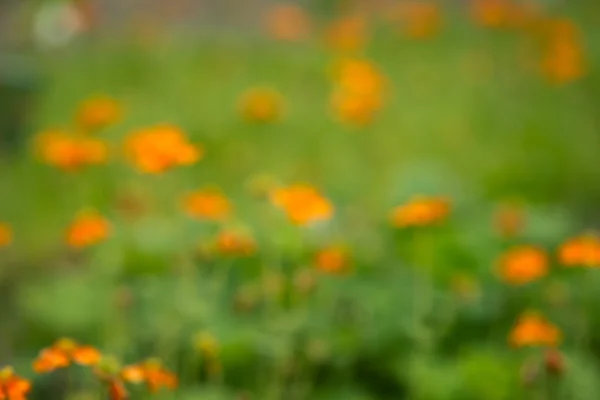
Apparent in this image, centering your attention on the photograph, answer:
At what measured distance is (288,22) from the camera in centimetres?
378

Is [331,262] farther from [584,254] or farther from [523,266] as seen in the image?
[584,254]

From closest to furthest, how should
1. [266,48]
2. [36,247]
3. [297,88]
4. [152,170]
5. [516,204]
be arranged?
[152,170] < [516,204] < [36,247] < [297,88] < [266,48]

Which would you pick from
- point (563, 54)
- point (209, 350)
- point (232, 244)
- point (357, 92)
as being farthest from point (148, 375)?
point (563, 54)

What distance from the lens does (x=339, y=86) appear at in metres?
3.32

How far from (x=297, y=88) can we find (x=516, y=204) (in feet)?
3.62

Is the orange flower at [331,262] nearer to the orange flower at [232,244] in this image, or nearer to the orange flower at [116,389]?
the orange flower at [232,244]

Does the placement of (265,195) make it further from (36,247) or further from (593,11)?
(593,11)

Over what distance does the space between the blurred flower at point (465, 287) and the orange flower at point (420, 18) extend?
5.63 ft

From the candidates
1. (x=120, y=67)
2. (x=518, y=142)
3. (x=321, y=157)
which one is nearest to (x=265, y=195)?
(x=321, y=157)

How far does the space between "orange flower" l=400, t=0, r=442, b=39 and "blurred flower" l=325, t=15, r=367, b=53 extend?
5.5 inches

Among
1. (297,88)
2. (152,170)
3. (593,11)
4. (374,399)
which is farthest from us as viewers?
(593,11)

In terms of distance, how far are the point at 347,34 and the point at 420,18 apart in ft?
0.88

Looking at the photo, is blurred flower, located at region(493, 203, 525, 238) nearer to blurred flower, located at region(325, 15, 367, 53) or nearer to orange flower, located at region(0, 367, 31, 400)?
orange flower, located at region(0, 367, 31, 400)

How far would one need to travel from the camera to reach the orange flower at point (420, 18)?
368 cm
